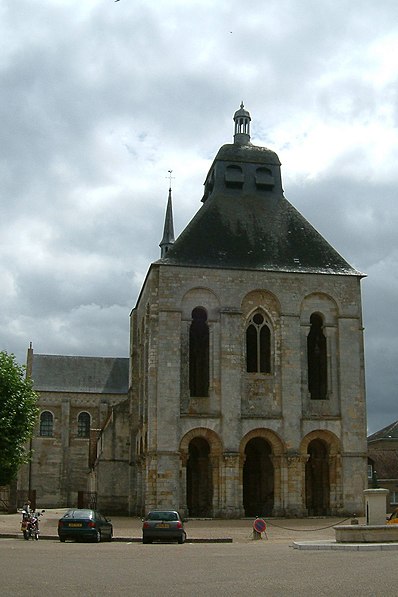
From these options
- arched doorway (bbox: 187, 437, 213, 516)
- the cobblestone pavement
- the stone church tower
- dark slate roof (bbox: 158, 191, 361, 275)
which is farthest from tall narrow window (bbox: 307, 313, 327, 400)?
the cobblestone pavement

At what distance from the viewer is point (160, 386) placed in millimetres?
38719

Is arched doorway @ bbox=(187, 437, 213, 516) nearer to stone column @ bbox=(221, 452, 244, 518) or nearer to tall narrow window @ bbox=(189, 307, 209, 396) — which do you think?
stone column @ bbox=(221, 452, 244, 518)

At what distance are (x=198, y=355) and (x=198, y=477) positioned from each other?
6265mm

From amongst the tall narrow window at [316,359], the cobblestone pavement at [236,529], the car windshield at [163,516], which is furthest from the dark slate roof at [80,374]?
the car windshield at [163,516]

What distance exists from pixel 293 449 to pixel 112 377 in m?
37.7

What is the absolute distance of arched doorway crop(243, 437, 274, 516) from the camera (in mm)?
41375

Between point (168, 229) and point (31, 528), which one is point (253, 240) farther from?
point (168, 229)

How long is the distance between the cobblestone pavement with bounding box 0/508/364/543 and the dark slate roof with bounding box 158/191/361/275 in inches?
487

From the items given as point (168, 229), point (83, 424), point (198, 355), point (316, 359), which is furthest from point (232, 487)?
point (168, 229)

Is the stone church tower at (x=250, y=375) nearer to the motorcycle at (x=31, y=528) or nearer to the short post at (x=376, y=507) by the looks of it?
the motorcycle at (x=31, y=528)

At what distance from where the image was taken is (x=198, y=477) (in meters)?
41.6

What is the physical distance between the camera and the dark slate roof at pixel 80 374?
73062mm

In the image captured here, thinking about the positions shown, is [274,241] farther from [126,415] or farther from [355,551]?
[355,551]

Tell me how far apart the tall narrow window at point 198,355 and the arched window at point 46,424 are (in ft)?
105
